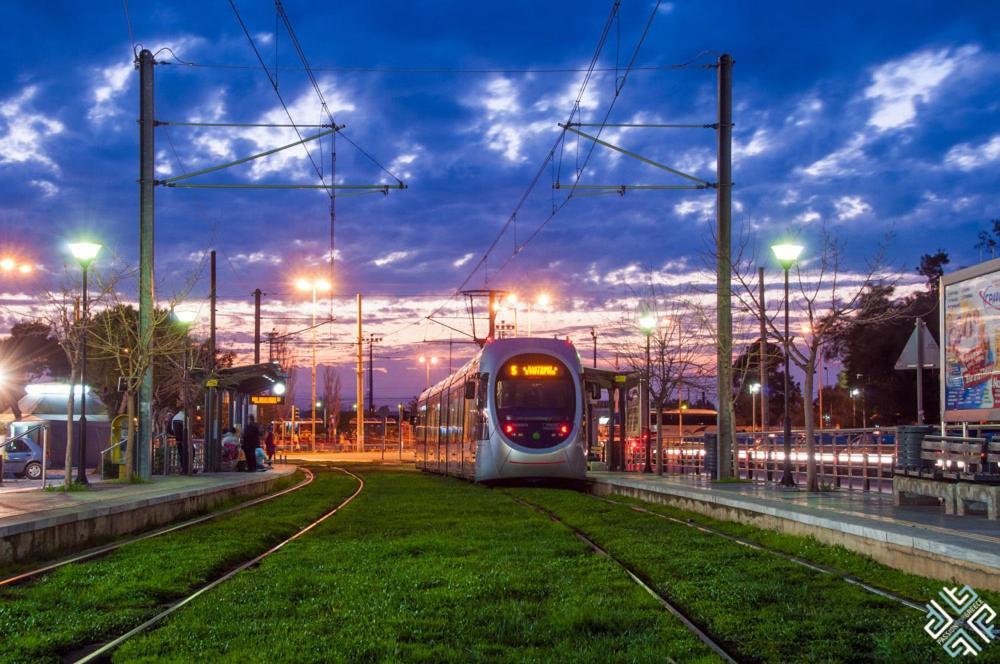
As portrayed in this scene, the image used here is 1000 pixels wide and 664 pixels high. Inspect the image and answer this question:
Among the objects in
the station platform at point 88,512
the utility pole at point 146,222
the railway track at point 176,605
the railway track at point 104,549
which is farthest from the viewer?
the utility pole at point 146,222

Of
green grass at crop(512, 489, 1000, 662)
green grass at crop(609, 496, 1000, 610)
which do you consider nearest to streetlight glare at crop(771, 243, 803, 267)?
green grass at crop(609, 496, 1000, 610)

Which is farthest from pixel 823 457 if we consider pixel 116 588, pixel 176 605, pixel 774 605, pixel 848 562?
pixel 176 605

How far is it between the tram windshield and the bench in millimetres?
11722

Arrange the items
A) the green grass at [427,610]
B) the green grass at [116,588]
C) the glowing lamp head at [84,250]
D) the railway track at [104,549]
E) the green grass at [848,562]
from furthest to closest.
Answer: the glowing lamp head at [84,250]
the railway track at [104,549]
the green grass at [848,562]
the green grass at [116,588]
the green grass at [427,610]

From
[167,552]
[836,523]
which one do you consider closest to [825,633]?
[836,523]

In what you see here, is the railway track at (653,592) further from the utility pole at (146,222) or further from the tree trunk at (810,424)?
the utility pole at (146,222)

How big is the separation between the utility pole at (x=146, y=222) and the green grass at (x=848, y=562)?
13.0 m

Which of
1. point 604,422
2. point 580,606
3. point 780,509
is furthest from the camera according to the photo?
point 604,422

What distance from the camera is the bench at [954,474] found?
46.1ft

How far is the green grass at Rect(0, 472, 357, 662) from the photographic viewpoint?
25.1 ft

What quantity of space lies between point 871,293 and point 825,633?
1649cm

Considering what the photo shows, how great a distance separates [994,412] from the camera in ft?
53.2

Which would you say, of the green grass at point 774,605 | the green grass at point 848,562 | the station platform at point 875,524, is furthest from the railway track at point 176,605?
the station platform at point 875,524

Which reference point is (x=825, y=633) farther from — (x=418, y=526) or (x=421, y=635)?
(x=418, y=526)
